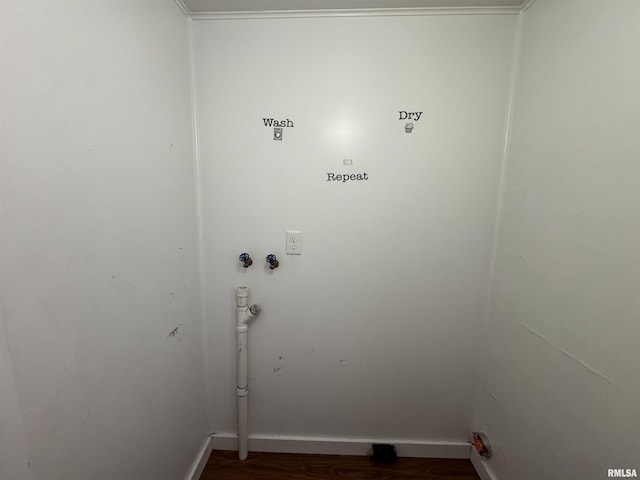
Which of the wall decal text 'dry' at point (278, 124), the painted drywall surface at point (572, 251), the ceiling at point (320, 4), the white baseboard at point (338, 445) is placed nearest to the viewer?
the painted drywall surface at point (572, 251)

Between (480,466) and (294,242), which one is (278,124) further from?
(480,466)

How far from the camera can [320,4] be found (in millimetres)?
1054

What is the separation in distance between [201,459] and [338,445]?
2.39 ft

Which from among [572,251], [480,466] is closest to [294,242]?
[572,251]

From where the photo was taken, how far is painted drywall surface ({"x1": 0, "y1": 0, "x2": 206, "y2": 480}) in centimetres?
52

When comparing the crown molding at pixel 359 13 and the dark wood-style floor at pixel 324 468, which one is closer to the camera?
the crown molding at pixel 359 13

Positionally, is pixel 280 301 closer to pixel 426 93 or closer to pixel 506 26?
pixel 426 93

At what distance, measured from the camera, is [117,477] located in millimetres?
778

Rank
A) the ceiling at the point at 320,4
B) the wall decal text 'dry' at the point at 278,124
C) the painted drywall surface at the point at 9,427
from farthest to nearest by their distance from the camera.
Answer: the wall decal text 'dry' at the point at 278,124, the ceiling at the point at 320,4, the painted drywall surface at the point at 9,427

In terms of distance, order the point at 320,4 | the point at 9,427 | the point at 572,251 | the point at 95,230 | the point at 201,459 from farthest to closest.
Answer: the point at 201,459
the point at 320,4
the point at 572,251
the point at 95,230
the point at 9,427

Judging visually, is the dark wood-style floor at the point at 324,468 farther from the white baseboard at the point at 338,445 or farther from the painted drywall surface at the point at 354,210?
the painted drywall surface at the point at 354,210

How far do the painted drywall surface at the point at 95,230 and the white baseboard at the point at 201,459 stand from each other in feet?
0.35

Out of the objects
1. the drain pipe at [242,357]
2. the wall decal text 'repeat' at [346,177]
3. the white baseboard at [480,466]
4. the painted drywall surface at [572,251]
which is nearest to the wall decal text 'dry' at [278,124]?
the wall decal text 'repeat' at [346,177]

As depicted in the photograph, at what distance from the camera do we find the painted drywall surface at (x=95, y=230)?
1.72 ft
